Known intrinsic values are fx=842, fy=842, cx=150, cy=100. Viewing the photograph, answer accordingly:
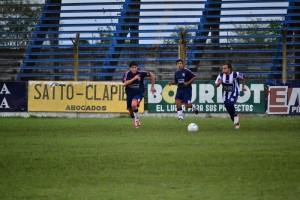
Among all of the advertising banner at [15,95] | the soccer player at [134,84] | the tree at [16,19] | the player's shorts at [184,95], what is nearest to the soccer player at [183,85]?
the player's shorts at [184,95]

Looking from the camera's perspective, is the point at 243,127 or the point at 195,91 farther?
the point at 195,91

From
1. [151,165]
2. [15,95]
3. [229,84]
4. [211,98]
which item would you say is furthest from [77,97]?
[151,165]

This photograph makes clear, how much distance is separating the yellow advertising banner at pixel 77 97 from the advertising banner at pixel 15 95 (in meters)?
0.23

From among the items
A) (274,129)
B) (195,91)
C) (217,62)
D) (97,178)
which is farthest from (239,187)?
(217,62)

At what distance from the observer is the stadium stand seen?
35312 mm

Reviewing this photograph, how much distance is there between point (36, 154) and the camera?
15.3 m

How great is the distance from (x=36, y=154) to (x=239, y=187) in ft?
19.1

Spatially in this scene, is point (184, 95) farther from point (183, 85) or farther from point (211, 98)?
point (211, 98)

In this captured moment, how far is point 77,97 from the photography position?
3197cm

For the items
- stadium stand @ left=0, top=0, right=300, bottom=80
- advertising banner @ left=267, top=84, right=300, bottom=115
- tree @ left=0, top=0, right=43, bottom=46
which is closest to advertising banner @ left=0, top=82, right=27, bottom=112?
stadium stand @ left=0, top=0, right=300, bottom=80

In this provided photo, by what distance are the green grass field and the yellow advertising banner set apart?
32.6ft

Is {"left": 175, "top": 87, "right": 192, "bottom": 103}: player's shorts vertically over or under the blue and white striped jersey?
under

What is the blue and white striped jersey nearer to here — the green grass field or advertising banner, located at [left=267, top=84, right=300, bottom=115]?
the green grass field

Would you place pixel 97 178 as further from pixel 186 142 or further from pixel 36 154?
pixel 186 142
